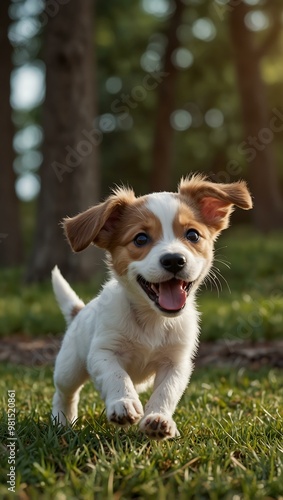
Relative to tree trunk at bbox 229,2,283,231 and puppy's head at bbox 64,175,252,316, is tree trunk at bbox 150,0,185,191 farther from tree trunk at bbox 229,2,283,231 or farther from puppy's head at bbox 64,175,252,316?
puppy's head at bbox 64,175,252,316

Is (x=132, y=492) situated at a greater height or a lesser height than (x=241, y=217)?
greater

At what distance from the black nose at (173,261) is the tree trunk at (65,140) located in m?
8.22

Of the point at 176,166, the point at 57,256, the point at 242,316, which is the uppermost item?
the point at 242,316

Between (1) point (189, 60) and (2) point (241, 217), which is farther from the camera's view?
(2) point (241, 217)

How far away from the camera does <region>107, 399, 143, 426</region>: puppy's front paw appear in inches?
133

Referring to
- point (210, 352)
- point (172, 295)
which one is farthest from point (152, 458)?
point (210, 352)

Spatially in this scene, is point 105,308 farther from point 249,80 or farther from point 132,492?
point 249,80

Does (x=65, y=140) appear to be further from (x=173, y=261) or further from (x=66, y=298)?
(x=173, y=261)

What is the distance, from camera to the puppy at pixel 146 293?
3.72 meters

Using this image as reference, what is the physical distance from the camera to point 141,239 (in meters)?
3.97

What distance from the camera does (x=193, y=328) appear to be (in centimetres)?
423

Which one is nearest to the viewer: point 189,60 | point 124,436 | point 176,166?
point 124,436

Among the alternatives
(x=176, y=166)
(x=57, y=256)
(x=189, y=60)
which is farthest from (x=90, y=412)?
(x=176, y=166)

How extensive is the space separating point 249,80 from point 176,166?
14665mm
